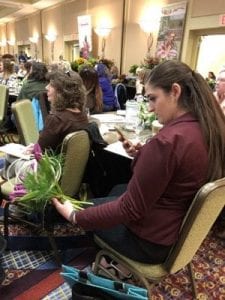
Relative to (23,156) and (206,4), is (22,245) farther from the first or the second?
(206,4)

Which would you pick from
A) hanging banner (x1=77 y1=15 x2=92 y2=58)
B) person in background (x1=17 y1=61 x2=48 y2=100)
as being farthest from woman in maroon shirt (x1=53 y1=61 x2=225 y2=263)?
hanging banner (x1=77 y1=15 x2=92 y2=58)

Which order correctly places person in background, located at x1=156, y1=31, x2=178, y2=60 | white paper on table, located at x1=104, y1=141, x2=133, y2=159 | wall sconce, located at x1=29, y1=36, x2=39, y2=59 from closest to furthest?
white paper on table, located at x1=104, y1=141, x2=133, y2=159 → person in background, located at x1=156, y1=31, x2=178, y2=60 → wall sconce, located at x1=29, y1=36, x2=39, y2=59

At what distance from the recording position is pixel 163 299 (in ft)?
5.03

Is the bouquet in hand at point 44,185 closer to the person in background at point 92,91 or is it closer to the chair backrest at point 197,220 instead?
the chair backrest at point 197,220

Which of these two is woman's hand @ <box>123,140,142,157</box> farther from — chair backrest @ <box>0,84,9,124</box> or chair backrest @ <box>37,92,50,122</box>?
chair backrest @ <box>0,84,9,124</box>

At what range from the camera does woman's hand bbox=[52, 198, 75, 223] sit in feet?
3.90

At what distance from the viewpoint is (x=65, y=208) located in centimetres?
121

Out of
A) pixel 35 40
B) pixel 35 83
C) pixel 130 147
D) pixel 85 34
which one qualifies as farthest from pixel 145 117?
pixel 35 40

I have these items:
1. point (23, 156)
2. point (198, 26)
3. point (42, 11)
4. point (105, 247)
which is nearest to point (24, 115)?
point (23, 156)

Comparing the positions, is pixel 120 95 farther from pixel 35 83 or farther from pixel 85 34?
pixel 85 34

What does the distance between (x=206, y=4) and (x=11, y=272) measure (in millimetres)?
5125

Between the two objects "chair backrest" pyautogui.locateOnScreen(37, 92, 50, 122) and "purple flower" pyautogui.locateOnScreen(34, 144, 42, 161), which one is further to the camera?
"chair backrest" pyautogui.locateOnScreen(37, 92, 50, 122)

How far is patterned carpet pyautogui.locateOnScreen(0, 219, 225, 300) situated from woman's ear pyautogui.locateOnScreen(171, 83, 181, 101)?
44.9 inches

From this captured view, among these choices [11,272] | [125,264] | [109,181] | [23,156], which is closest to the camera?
[125,264]
